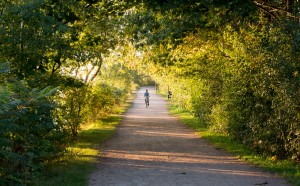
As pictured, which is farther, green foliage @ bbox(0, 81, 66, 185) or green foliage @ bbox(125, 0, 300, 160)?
green foliage @ bbox(125, 0, 300, 160)

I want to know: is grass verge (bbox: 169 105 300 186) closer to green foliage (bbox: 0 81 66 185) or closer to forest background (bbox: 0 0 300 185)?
forest background (bbox: 0 0 300 185)

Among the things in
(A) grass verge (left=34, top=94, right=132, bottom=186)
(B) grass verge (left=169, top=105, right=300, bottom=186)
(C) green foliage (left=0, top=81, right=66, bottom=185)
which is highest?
(C) green foliage (left=0, top=81, right=66, bottom=185)

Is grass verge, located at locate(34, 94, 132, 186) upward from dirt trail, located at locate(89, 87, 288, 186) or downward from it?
upward

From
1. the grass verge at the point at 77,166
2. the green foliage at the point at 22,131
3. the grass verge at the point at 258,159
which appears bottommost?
the grass verge at the point at 258,159

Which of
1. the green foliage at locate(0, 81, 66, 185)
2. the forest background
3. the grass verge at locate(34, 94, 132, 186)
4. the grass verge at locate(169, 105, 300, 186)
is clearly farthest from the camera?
the grass verge at locate(169, 105, 300, 186)

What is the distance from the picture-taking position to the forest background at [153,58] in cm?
781

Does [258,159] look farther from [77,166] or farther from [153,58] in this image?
[153,58]

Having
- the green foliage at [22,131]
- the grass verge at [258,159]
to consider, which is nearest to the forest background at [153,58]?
the green foliage at [22,131]

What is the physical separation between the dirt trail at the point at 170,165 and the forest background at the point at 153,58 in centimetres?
124

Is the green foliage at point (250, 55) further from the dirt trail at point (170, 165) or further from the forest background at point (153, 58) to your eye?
the dirt trail at point (170, 165)

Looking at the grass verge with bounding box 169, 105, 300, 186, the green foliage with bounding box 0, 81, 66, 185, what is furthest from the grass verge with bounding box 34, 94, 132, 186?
the grass verge with bounding box 169, 105, 300, 186

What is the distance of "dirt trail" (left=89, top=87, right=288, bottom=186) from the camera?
8.68 metres

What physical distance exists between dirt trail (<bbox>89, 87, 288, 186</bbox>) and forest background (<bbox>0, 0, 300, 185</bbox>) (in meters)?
1.24

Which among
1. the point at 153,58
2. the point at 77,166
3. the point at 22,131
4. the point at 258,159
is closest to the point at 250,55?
the point at 258,159
